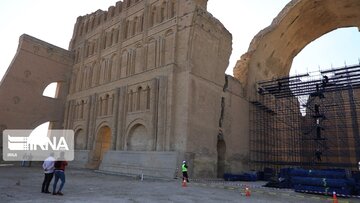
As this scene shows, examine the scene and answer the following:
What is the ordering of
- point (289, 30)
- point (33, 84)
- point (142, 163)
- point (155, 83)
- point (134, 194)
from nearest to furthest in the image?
1. point (134, 194)
2. point (142, 163)
3. point (155, 83)
4. point (289, 30)
5. point (33, 84)

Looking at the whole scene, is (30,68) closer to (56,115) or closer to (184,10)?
(56,115)

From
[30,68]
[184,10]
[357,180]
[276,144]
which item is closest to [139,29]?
[184,10]

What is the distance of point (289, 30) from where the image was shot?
28.5 m

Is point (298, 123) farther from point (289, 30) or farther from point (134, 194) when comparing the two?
point (134, 194)

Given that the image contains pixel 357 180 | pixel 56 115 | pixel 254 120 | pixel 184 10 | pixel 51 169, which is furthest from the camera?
pixel 56 115

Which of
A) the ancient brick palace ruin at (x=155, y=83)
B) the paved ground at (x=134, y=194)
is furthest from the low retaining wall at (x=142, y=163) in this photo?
the paved ground at (x=134, y=194)

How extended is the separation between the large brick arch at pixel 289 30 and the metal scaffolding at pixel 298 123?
1.80 m

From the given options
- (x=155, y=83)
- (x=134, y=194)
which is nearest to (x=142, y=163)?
(x=155, y=83)

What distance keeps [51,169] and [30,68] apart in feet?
74.0

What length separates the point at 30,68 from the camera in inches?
1137

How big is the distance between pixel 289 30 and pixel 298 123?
30.7 feet

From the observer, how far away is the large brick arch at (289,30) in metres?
26.7

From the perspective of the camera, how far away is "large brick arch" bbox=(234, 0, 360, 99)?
2673cm

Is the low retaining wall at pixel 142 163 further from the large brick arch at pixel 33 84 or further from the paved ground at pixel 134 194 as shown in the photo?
the large brick arch at pixel 33 84
